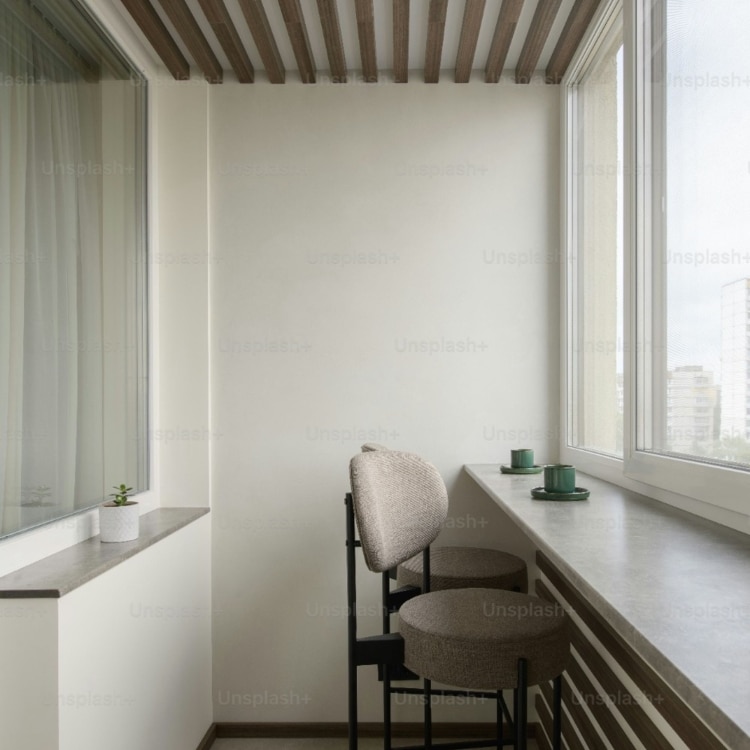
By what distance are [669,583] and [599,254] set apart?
1.61m

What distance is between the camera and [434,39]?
2449 mm

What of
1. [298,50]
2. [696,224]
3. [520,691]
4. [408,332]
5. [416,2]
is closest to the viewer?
[520,691]

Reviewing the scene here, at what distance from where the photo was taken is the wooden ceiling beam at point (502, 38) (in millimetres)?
2281

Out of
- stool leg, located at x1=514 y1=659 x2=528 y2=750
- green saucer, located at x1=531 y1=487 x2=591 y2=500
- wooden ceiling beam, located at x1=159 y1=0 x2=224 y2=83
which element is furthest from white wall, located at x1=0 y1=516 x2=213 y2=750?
wooden ceiling beam, located at x1=159 y1=0 x2=224 y2=83

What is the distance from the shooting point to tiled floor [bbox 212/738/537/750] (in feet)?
8.54

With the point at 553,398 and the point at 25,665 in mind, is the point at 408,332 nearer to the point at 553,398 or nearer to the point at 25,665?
the point at 553,398

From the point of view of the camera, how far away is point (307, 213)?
2.75m

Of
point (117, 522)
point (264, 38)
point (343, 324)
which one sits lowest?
point (117, 522)

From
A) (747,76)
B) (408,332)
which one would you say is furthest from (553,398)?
(747,76)

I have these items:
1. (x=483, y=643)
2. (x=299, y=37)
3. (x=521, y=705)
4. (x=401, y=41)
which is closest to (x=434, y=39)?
(x=401, y=41)

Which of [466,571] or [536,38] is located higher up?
[536,38]

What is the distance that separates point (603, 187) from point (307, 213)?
3.68 feet

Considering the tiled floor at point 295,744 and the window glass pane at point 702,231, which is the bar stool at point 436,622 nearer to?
the window glass pane at point 702,231

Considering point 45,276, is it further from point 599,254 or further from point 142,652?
point 599,254
